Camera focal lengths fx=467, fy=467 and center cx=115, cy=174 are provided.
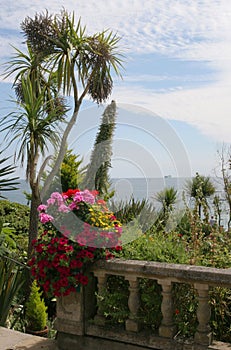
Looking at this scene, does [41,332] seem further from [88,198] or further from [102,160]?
[102,160]

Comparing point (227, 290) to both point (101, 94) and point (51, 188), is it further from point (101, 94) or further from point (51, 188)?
point (101, 94)

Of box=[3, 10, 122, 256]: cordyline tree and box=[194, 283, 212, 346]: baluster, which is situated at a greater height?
box=[3, 10, 122, 256]: cordyline tree

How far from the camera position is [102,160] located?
9.19 m

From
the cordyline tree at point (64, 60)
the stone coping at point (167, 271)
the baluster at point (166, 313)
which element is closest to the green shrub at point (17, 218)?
the cordyline tree at point (64, 60)

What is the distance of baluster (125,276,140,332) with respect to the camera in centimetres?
310

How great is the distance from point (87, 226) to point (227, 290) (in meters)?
1.06

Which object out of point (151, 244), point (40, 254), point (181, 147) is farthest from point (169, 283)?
point (181, 147)

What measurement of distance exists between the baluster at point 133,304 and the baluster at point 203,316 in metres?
0.42

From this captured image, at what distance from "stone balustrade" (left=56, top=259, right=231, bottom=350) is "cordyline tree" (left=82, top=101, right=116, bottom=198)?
18.5 ft

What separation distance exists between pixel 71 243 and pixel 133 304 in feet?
1.99

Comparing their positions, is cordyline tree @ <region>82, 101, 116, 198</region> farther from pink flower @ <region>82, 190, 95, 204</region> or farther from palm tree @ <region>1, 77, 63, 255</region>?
pink flower @ <region>82, 190, 95, 204</region>

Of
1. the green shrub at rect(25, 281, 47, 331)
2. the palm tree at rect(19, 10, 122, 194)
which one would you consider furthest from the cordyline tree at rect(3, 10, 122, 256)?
the green shrub at rect(25, 281, 47, 331)

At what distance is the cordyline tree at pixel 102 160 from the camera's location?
9.34 metres

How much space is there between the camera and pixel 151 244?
11.1 feet
